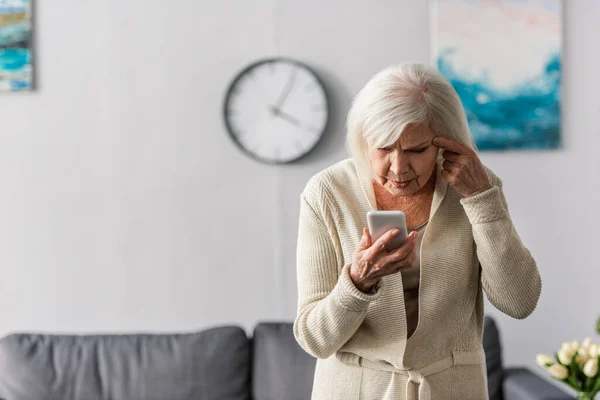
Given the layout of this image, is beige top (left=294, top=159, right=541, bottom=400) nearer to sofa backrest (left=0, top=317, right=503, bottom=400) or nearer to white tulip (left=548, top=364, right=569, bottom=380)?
white tulip (left=548, top=364, right=569, bottom=380)

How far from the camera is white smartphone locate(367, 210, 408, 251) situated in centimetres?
131

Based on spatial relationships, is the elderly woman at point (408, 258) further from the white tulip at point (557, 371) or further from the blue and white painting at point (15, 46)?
the blue and white painting at point (15, 46)

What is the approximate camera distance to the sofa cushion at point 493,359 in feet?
9.05

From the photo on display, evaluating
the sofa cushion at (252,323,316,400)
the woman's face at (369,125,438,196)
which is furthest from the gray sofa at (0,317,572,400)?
the woman's face at (369,125,438,196)

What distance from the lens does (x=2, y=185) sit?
313cm

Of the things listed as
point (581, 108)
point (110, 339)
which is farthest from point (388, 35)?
point (110, 339)

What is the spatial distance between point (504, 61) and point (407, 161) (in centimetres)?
187

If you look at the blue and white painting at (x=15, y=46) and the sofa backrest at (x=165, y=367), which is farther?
the blue and white painting at (x=15, y=46)

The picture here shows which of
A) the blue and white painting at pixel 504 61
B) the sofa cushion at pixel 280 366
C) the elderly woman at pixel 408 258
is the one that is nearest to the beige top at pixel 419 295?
the elderly woman at pixel 408 258

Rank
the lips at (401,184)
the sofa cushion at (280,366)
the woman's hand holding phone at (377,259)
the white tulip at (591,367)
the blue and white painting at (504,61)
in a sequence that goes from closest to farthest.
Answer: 1. the woman's hand holding phone at (377,259)
2. the lips at (401,184)
3. the white tulip at (591,367)
4. the sofa cushion at (280,366)
5. the blue and white painting at (504,61)

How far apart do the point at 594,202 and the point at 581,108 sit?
0.39 meters

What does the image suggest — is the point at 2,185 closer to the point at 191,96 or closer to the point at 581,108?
the point at 191,96

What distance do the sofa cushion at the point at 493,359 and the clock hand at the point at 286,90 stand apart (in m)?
1.18

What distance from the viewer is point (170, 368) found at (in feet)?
9.03
